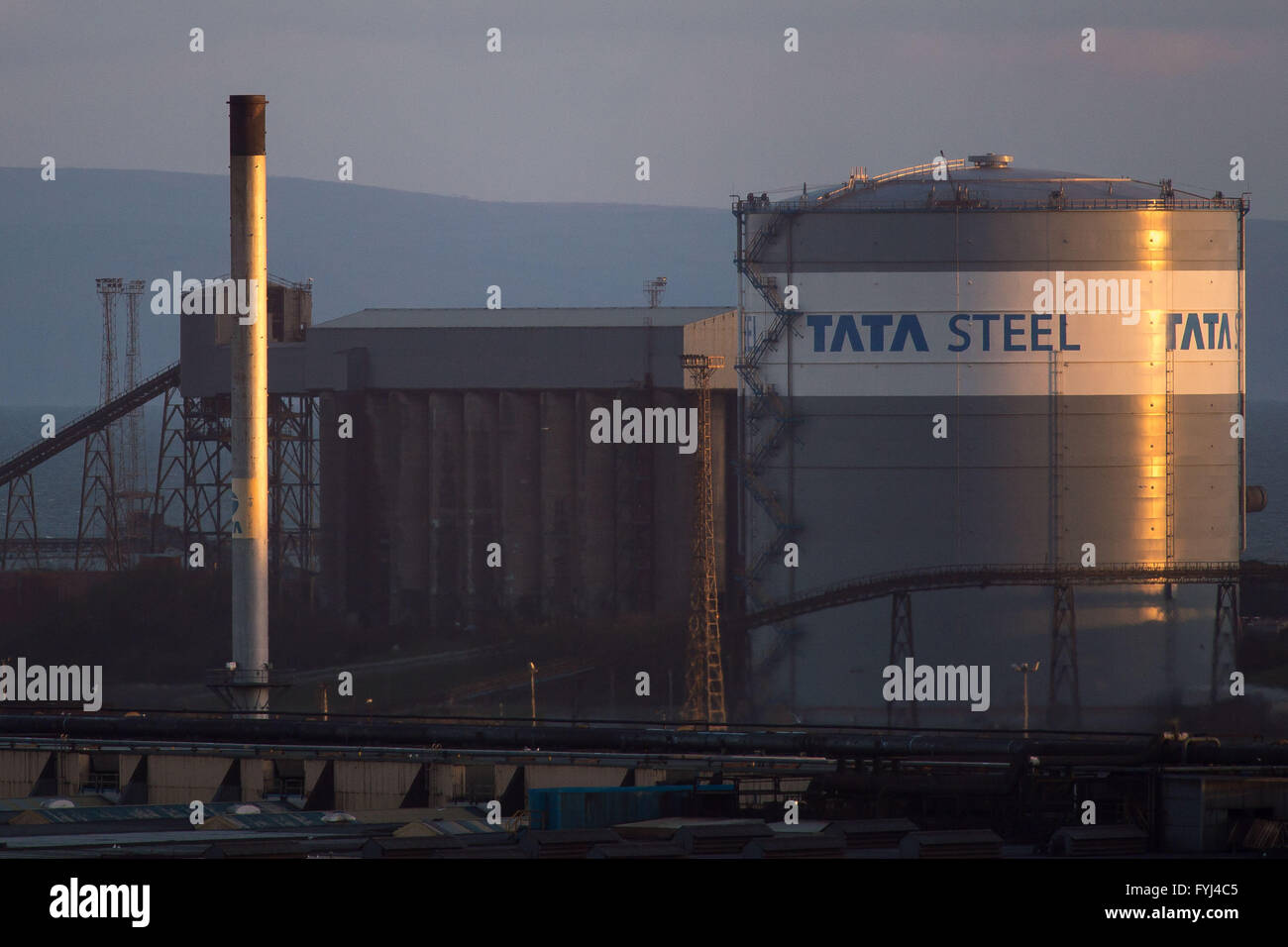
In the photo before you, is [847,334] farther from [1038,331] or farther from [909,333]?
[1038,331]

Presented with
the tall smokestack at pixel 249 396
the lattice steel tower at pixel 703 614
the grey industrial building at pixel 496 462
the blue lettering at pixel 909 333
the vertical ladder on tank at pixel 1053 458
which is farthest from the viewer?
the grey industrial building at pixel 496 462

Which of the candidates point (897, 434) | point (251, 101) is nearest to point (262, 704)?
point (251, 101)

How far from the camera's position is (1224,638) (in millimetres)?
61719

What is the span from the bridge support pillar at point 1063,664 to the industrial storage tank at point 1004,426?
7cm

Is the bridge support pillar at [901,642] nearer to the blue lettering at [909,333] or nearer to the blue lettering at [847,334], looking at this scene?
the blue lettering at [909,333]

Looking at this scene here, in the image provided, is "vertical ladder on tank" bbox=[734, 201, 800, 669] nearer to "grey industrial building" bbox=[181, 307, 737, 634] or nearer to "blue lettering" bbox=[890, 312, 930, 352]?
"blue lettering" bbox=[890, 312, 930, 352]

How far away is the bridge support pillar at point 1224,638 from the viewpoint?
61375 millimetres
